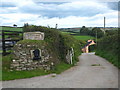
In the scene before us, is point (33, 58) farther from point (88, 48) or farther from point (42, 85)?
point (88, 48)

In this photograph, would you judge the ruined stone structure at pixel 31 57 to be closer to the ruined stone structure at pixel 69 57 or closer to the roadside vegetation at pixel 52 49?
the roadside vegetation at pixel 52 49

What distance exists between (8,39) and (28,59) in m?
3.51

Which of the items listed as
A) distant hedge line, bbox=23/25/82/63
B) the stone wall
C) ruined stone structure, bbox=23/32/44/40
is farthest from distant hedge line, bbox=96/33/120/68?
ruined stone structure, bbox=23/32/44/40

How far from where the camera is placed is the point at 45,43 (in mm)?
9812

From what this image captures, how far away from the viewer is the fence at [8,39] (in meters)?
10.9

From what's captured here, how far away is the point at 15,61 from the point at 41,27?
3.06 metres

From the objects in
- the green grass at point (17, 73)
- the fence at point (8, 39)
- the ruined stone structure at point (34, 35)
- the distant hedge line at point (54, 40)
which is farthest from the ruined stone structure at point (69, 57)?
the fence at point (8, 39)

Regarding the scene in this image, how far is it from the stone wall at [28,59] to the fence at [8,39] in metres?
2.06

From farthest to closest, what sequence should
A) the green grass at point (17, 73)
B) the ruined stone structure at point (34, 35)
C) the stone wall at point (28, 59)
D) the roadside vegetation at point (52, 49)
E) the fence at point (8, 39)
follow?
the fence at point (8, 39) → the ruined stone structure at point (34, 35) → the stone wall at point (28, 59) → the roadside vegetation at point (52, 49) → the green grass at point (17, 73)

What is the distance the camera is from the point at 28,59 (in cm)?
909

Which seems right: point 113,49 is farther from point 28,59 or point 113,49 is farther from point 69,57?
point 28,59

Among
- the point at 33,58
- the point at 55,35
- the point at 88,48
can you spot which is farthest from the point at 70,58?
the point at 88,48

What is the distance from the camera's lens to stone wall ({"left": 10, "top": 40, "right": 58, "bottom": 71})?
902 centimetres

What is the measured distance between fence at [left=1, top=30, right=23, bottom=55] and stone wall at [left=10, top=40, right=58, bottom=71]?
2.06 m
